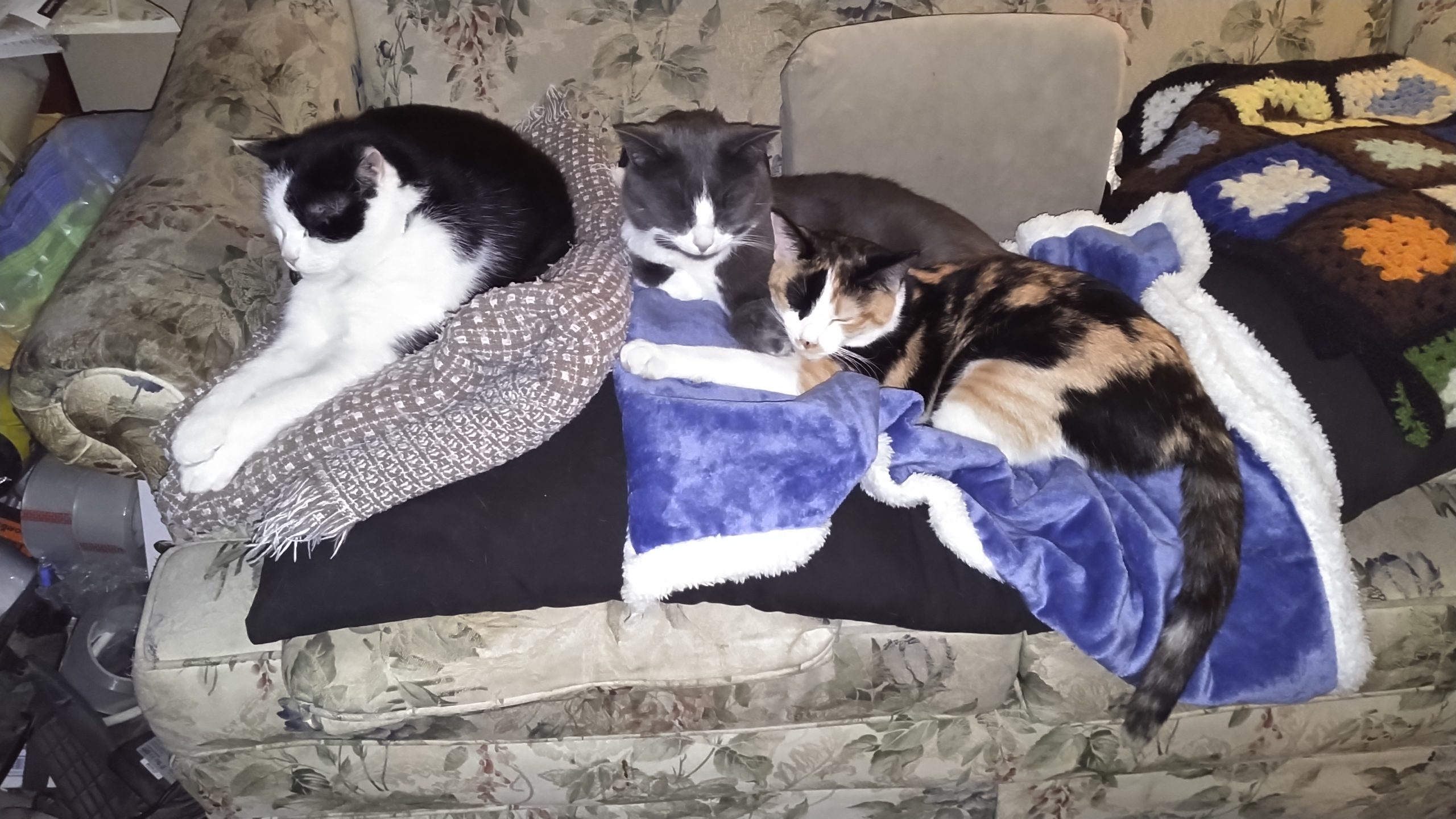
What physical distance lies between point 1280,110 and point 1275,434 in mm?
820

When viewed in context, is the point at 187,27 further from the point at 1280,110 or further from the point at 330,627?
the point at 1280,110

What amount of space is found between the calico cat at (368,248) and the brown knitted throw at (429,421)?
0.05 meters

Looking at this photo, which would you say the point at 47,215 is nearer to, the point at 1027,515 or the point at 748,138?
the point at 748,138

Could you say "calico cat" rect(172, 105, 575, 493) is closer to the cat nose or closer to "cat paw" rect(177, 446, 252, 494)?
"cat paw" rect(177, 446, 252, 494)

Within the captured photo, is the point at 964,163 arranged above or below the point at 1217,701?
above

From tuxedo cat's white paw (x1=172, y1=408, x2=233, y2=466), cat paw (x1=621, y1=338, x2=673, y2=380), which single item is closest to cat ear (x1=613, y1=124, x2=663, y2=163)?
cat paw (x1=621, y1=338, x2=673, y2=380)

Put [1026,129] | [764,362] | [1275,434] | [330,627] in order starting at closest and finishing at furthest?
[330,627]
[1275,434]
[764,362]
[1026,129]

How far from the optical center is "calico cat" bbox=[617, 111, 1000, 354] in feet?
4.60

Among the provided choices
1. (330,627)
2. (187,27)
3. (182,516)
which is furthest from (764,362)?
(187,27)

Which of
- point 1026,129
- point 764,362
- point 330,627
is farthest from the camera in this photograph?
point 1026,129

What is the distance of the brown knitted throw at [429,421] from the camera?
1131 millimetres

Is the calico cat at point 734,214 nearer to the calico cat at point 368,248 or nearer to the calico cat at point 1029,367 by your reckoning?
the calico cat at point 1029,367

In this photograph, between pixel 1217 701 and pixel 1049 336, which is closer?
pixel 1217 701

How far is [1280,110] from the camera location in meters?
1.69
